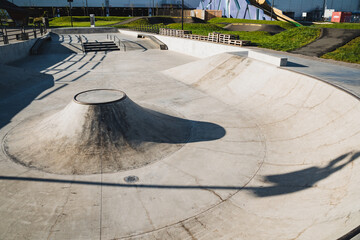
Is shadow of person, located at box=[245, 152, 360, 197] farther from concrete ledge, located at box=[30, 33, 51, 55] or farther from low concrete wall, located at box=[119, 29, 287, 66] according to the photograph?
concrete ledge, located at box=[30, 33, 51, 55]

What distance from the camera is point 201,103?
15617 millimetres

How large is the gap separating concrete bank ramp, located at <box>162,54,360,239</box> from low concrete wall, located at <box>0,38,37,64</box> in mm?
21427

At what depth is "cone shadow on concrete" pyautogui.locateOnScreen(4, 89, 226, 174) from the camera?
30.1 feet

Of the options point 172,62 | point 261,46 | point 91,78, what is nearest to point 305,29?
point 261,46

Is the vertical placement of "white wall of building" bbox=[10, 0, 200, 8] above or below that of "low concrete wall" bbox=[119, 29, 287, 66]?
above

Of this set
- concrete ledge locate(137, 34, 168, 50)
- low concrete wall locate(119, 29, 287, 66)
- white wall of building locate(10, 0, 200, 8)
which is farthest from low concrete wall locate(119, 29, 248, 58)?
white wall of building locate(10, 0, 200, 8)

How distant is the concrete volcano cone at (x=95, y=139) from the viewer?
9148 mm

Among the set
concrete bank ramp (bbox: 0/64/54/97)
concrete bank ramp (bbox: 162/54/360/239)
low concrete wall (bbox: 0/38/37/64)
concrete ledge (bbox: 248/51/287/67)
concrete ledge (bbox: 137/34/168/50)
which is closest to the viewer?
concrete bank ramp (bbox: 162/54/360/239)

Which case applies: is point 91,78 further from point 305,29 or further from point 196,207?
point 305,29

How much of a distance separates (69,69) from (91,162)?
18616 millimetres

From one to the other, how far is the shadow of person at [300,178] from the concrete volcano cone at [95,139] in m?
3.85

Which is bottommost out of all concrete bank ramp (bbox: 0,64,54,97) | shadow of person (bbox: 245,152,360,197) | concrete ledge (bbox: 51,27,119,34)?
shadow of person (bbox: 245,152,360,197)

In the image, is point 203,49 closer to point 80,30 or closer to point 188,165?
point 188,165

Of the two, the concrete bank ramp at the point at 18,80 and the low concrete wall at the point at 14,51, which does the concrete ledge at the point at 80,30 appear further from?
the concrete bank ramp at the point at 18,80
